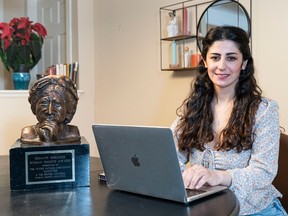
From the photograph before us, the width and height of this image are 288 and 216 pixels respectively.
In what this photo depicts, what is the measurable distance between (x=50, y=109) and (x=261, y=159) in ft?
2.63

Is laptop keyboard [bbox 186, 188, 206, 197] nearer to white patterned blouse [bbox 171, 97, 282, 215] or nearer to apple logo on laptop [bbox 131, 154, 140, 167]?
apple logo on laptop [bbox 131, 154, 140, 167]

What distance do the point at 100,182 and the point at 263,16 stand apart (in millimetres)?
1487

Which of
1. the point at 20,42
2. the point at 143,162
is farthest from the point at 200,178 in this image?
the point at 20,42

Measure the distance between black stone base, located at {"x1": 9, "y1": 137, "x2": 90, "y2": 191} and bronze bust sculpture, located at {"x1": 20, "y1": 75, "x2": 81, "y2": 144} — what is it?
66mm

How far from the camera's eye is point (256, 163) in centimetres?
150

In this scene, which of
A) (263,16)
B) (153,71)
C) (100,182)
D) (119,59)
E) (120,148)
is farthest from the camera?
(119,59)

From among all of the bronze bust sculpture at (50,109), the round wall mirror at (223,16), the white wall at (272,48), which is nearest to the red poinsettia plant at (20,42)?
the round wall mirror at (223,16)

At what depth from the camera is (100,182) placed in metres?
1.37

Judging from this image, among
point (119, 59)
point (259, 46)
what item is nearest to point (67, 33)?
point (119, 59)

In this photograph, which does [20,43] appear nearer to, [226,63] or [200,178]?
[226,63]

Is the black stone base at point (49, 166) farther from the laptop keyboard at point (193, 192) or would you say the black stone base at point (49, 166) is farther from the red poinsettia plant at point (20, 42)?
the red poinsettia plant at point (20, 42)

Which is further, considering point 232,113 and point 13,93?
point 13,93

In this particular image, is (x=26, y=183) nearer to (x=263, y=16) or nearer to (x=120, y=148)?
(x=120, y=148)

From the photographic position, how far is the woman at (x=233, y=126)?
4.88 feet
